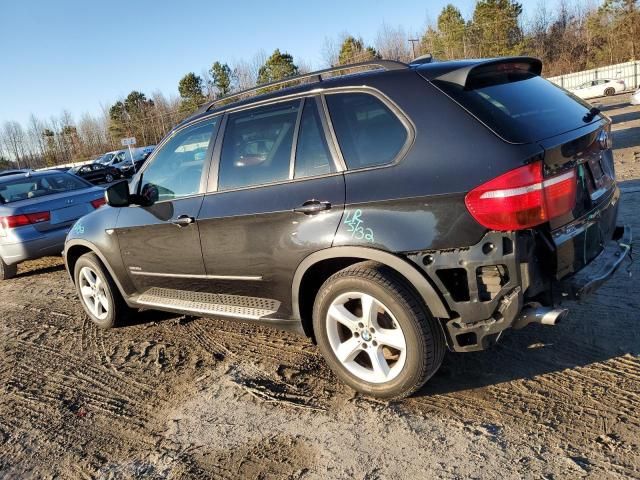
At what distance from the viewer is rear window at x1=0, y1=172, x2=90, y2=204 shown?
7.61 m

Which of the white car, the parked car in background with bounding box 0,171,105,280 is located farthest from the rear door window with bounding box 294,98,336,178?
the white car

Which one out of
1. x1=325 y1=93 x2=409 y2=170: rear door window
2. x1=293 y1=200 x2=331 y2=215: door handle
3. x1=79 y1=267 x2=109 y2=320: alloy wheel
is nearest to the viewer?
x1=325 y1=93 x2=409 y2=170: rear door window

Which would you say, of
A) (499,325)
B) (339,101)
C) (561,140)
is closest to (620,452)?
(499,325)

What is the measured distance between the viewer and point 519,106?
2.90m

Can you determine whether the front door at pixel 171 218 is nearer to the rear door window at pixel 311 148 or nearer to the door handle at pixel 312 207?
the rear door window at pixel 311 148

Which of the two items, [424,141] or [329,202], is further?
[329,202]

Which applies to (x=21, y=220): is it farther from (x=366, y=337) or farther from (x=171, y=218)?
(x=366, y=337)

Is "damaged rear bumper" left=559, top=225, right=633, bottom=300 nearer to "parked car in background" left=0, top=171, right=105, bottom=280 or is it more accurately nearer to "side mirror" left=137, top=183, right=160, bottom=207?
"side mirror" left=137, top=183, right=160, bottom=207

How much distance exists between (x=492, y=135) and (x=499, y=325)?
0.96 meters

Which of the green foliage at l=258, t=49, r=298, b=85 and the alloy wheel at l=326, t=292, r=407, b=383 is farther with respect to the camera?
the green foliage at l=258, t=49, r=298, b=85

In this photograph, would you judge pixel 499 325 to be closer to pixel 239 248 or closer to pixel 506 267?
pixel 506 267

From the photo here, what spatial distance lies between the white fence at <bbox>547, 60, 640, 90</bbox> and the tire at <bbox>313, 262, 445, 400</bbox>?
39.7 m

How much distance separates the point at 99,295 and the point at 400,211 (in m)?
3.39

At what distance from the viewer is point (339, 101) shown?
10.4 feet
